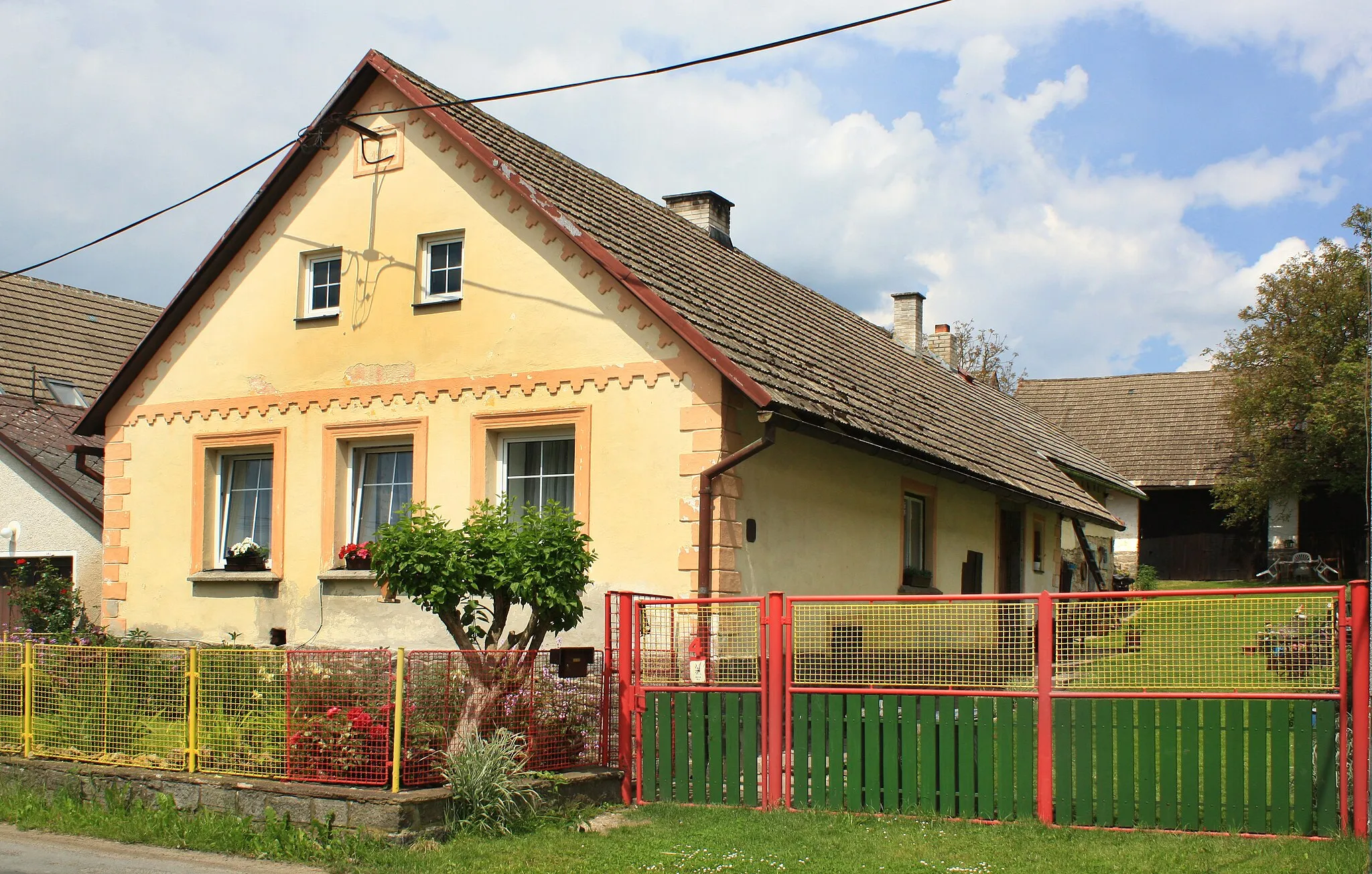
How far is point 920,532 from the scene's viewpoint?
1692cm

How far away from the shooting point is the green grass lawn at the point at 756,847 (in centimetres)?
762

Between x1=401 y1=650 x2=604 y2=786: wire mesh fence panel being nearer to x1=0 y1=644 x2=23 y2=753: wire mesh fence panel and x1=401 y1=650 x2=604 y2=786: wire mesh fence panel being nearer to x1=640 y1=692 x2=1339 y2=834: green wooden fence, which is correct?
x1=640 y1=692 x2=1339 y2=834: green wooden fence

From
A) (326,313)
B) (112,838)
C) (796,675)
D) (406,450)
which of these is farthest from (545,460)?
(112,838)

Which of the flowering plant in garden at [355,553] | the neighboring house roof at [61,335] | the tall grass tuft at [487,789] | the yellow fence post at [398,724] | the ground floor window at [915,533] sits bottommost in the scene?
the tall grass tuft at [487,789]

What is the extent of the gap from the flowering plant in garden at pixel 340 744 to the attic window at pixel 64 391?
→ 14505 millimetres

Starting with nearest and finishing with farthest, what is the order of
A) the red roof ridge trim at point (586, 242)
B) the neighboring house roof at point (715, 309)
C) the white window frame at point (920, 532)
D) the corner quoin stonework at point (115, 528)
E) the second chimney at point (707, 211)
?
the red roof ridge trim at point (586, 242) < the neighboring house roof at point (715, 309) < the corner quoin stonework at point (115, 528) < the white window frame at point (920, 532) < the second chimney at point (707, 211)

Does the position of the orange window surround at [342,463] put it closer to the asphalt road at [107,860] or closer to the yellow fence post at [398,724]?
the yellow fence post at [398,724]

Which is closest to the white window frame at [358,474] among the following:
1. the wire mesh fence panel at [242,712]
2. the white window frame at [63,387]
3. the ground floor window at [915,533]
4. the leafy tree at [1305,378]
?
the wire mesh fence panel at [242,712]

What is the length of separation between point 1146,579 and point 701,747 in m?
25.6

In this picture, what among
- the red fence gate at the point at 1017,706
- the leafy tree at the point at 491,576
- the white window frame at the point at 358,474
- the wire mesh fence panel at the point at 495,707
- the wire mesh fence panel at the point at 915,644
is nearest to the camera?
the red fence gate at the point at 1017,706

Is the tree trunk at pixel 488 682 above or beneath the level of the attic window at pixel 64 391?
beneath

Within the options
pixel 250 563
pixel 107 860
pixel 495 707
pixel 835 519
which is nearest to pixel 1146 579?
pixel 835 519

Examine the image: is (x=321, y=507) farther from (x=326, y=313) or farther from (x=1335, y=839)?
(x=1335, y=839)

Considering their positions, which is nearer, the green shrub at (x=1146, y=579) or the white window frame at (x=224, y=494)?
the white window frame at (x=224, y=494)
